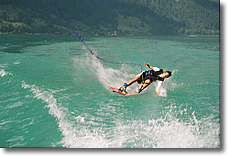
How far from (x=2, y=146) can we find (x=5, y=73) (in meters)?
9.46

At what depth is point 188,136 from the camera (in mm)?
6898

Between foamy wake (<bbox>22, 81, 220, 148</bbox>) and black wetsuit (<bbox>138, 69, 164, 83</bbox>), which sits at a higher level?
black wetsuit (<bbox>138, 69, 164, 83</bbox>)

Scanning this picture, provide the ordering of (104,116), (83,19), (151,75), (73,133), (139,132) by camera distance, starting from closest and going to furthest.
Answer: (73,133)
(139,132)
(104,116)
(151,75)
(83,19)

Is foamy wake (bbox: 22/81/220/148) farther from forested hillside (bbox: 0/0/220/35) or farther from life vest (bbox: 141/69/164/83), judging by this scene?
forested hillside (bbox: 0/0/220/35)

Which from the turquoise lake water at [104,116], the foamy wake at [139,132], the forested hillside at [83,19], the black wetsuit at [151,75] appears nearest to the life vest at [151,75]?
the black wetsuit at [151,75]

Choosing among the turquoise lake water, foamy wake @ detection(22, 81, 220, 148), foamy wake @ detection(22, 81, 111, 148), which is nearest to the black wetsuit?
the turquoise lake water

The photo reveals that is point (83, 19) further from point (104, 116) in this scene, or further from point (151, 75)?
point (104, 116)

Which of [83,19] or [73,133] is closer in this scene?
[73,133]

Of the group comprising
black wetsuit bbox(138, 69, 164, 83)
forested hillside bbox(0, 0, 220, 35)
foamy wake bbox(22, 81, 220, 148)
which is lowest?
foamy wake bbox(22, 81, 220, 148)

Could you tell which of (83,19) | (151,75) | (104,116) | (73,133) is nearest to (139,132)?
(104,116)

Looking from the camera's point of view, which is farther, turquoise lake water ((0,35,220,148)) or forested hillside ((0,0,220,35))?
forested hillside ((0,0,220,35))

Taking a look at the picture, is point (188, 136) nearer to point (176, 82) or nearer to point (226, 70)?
point (226, 70)

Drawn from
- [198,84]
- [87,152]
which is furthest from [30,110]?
[198,84]

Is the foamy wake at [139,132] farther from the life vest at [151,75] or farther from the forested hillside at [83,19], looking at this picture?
the forested hillside at [83,19]
